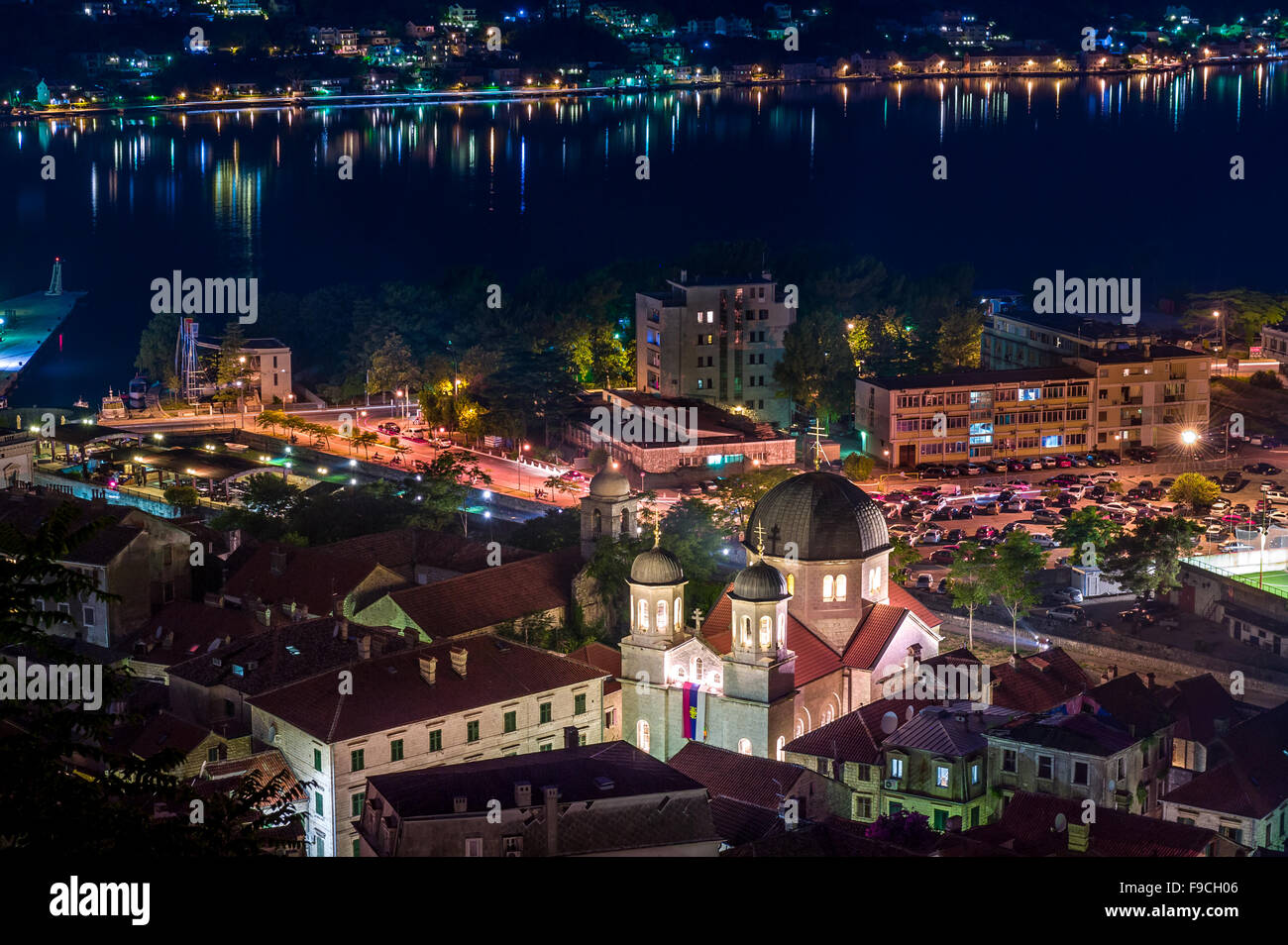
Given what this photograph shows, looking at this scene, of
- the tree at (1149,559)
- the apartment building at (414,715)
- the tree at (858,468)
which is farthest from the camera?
the tree at (858,468)

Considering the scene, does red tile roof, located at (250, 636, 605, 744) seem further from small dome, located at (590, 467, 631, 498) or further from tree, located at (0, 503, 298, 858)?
tree, located at (0, 503, 298, 858)

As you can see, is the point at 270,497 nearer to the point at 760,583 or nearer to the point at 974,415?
the point at 760,583

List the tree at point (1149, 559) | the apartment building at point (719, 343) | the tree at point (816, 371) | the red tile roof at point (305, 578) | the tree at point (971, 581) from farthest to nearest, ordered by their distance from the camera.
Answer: the apartment building at point (719, 343) < the tree at point (816, 371) < the tree at point (1149, 559) < the tree at point (971, 581) < the red tile roof at point (305, 578)

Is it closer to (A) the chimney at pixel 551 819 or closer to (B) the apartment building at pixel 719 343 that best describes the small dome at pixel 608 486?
(A) the chimney at pixel 551 819

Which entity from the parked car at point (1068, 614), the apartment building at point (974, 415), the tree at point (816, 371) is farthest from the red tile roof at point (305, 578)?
the tree at point (816, 371)

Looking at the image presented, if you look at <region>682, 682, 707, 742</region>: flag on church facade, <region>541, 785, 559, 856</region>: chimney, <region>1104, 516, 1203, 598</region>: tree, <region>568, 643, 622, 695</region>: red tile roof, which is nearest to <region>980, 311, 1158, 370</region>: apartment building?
<region>1104, 516, 1203, 598</region>: tree

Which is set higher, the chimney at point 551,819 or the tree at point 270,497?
the chimney at point 551,819

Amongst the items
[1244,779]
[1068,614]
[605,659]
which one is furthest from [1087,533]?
[605,659]
